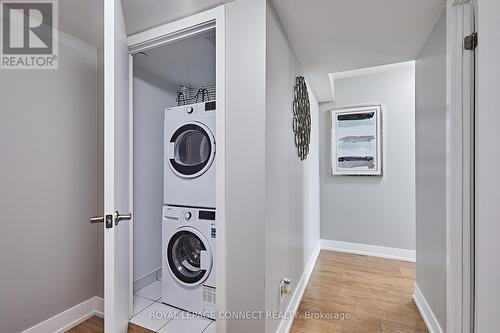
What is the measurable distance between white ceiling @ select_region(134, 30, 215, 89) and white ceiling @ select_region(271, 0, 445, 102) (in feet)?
2.35

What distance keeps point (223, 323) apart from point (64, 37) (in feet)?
7.68

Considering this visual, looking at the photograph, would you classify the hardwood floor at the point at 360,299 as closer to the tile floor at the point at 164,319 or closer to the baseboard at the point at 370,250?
the baseboard at the point at 370,250

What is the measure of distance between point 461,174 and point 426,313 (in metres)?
1.25

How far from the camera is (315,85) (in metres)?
2.90

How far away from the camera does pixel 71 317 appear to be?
1.75 metres

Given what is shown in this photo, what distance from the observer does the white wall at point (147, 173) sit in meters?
2.28

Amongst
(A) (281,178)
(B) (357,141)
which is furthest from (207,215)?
(B) (357,141)

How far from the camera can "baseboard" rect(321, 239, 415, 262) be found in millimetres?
3078

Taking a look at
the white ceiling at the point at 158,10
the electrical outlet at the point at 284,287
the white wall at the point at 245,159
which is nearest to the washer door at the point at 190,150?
the white wall at the point at 245,159

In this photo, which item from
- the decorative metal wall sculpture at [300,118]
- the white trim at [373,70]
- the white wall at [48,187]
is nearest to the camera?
the white wall at [48,187]

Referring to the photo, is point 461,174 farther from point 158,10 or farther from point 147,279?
point 147,279

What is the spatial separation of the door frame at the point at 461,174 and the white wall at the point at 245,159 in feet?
3.52

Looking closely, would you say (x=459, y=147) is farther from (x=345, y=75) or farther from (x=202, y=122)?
(x=345, y=75)

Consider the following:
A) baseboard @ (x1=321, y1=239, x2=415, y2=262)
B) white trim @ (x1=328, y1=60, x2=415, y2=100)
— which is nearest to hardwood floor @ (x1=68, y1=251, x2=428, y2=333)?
baseboard @ (x1=321, y1=239, x2=415, y2=262)
